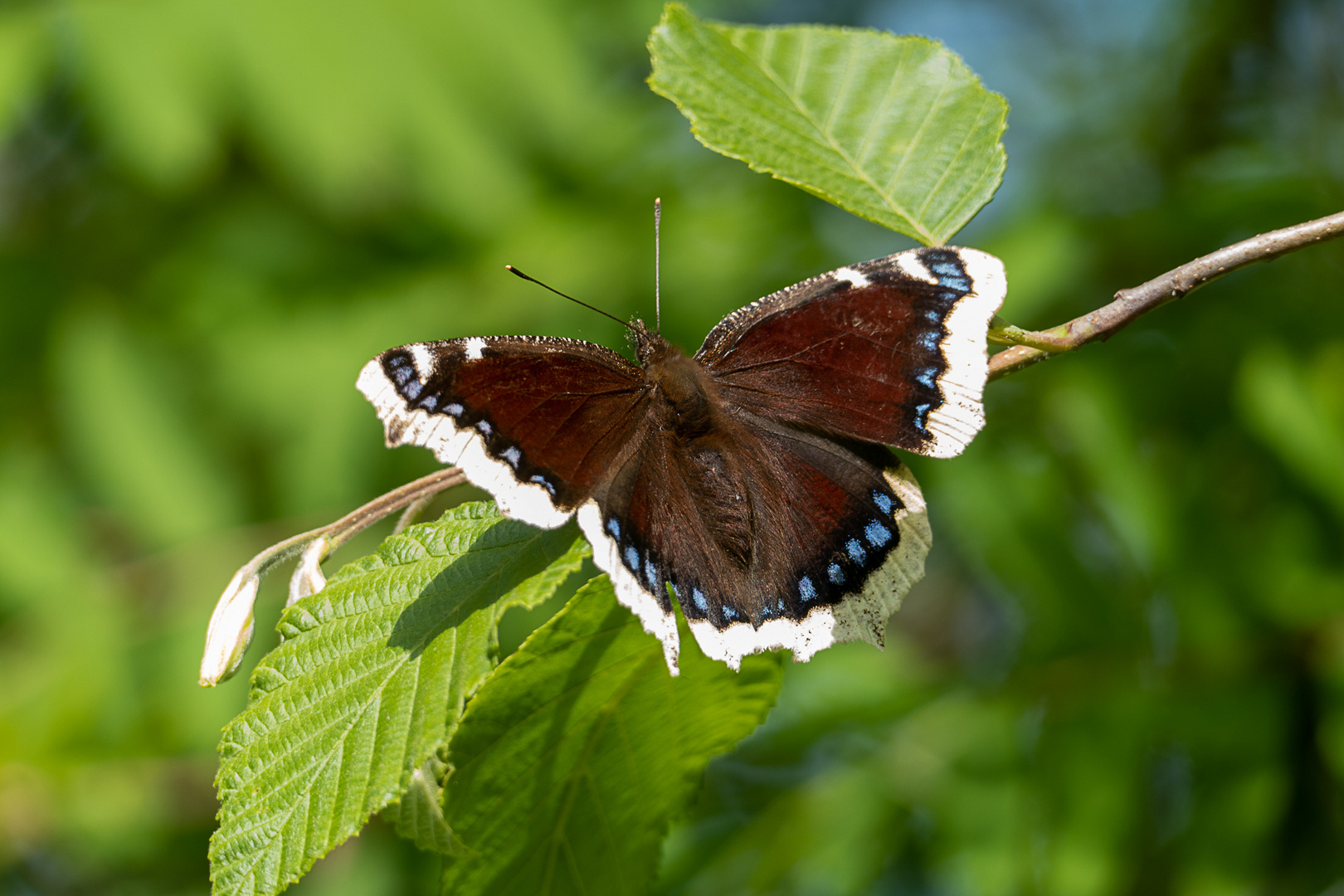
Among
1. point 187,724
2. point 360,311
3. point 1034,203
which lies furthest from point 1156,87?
point 187,724

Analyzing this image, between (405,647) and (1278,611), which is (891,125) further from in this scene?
(1278,611)

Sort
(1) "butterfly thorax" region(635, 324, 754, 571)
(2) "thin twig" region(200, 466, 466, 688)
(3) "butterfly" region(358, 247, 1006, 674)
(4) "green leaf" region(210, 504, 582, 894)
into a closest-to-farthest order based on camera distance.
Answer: (4) "green leaf" region(210, 504, 582, 894), (3) "butterfly" region(358, 247, 1006, 674), (2) "thin twig" region(200, 466, 466, 688), (1) "butterfly thorax" region(635, 324, 754, 571)

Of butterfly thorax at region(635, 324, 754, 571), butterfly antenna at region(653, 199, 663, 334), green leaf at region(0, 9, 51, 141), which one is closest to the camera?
butterfly thorax at region(635, 324, 754, 571)

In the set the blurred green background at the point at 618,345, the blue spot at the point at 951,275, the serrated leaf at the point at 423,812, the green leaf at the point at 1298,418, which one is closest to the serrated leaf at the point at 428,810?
the serrated leaf at the point at 423,812

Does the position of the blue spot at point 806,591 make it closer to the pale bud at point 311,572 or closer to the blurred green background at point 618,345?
the pale bud at point 311,572

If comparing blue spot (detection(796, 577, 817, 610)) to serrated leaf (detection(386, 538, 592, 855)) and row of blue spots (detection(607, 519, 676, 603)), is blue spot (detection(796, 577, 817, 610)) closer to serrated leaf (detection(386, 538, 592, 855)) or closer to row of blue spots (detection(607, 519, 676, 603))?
row of blue spots (detection(607, 519, 676, 603))

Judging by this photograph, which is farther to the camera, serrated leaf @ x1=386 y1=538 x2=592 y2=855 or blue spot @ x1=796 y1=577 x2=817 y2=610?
blue spot @ x1=796 y1=577 x2=817 y2=610

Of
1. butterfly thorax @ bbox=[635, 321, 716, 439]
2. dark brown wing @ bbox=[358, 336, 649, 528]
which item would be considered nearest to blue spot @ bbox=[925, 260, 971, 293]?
butterfly thorax @ bbox=[635, 321, 716, 439]
